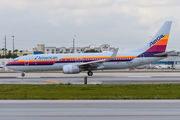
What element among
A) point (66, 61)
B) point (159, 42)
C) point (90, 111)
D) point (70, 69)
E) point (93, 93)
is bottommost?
point (93, 93)

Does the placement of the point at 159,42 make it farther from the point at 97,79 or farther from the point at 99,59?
the point at 97,79

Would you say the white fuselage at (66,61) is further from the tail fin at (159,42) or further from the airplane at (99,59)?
the tail fin at (159,42)

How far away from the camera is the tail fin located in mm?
33625

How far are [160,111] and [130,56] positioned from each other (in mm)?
24370

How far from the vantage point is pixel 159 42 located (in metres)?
33.9

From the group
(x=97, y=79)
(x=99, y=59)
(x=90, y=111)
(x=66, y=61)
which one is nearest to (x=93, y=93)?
(x=90, y=111)

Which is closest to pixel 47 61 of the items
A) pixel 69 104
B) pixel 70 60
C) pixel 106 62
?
pixel 70 60

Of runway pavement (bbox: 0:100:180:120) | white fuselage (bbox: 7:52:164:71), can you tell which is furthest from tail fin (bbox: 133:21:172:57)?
runway pavement (bbox: 0:100:180:120)

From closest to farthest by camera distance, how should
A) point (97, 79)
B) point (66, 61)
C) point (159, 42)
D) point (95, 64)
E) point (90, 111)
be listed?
1. point (90, 111)
2. point (97, 79)
3. point (95, 64)
4. point (66, 61)
5. point (159, 42)

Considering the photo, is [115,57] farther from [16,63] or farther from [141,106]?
[141,106]

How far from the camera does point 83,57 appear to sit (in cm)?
3409

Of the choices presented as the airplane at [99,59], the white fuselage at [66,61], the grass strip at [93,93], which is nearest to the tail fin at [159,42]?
the airplane at [99,59]

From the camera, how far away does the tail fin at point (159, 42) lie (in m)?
33.6

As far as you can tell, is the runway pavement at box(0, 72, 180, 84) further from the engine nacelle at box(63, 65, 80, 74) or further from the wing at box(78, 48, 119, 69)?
the wing at box(78, 48, 119, 69)
